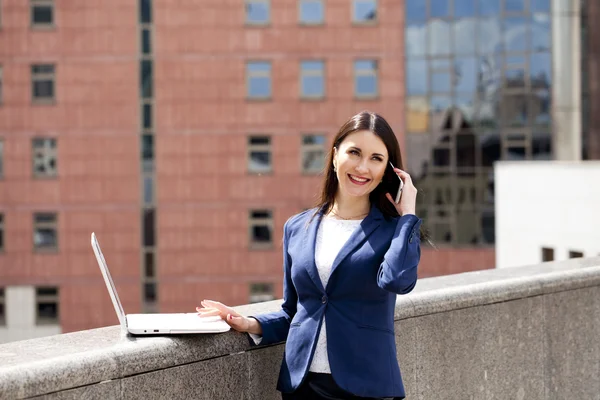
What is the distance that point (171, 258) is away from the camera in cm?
4097

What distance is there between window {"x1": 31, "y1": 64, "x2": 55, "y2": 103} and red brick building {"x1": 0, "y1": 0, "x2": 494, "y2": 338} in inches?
2.1

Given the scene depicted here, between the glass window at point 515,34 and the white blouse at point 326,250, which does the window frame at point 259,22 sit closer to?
the glass window at point 515,34

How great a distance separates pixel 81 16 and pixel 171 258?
31.0 ft

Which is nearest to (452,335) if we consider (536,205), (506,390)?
(506,390)

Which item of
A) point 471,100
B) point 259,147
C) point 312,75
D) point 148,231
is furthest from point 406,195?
point 148,231

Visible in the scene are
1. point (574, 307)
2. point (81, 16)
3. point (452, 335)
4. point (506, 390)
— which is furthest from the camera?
point (81, 16)

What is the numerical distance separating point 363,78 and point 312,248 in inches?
1466

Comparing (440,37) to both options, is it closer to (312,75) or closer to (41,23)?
(312,75)

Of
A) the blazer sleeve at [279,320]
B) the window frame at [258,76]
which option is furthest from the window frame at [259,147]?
the blazer sleeve at [279,320]

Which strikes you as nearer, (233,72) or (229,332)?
(229,332)

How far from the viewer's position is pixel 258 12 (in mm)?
40375

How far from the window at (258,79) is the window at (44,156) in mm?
7558

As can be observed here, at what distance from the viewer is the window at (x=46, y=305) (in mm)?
41281

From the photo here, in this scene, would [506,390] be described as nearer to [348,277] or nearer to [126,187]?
[348,277]
